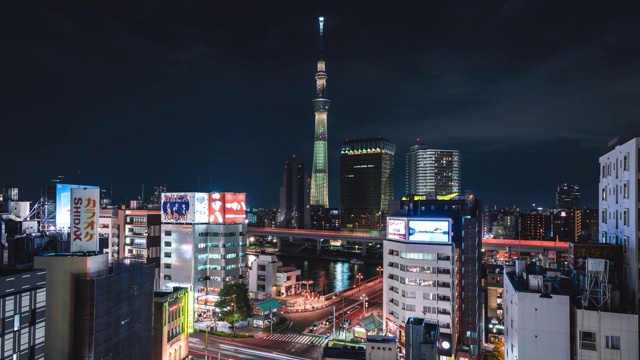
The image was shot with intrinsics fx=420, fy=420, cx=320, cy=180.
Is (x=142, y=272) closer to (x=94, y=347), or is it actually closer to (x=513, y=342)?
(x=94, y=347)

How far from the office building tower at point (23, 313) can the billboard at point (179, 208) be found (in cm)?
3719

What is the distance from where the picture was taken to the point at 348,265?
117438mm

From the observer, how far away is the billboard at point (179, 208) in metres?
59.7

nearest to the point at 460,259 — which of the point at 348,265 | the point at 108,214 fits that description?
the point at 108,214

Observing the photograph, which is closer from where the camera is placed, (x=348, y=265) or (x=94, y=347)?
(x=94, y=347)

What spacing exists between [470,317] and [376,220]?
150 m

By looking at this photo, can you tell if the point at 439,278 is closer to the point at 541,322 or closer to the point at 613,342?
the point at 541,322

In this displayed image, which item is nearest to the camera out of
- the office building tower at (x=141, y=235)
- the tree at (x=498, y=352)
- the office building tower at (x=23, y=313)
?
the office building tower at (x=23, y=313)

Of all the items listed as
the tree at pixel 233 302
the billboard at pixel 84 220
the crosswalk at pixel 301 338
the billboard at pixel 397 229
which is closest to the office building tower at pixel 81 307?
the billboard at pixel 84 220

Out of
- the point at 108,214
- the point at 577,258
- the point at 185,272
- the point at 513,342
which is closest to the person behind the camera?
the point at 513,342

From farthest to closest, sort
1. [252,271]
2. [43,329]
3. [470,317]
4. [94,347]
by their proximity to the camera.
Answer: [252,271]
[470,317]
[94,347]
[43,329]

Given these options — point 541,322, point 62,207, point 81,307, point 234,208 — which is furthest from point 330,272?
point 81,307

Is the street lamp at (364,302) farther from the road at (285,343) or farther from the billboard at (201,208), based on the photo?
the billboard at (201,208)

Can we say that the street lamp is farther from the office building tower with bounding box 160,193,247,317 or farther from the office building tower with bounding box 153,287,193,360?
the office building tower with bounding box 153,287,193,360
